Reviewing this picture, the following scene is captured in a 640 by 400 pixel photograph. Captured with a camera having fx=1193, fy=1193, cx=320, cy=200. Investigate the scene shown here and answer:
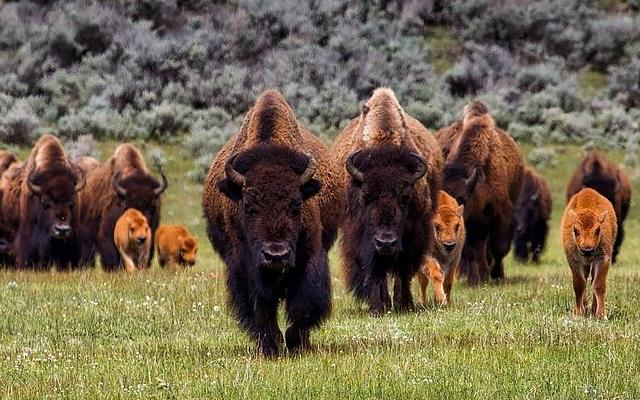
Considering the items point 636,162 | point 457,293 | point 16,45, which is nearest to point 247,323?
point 457,293

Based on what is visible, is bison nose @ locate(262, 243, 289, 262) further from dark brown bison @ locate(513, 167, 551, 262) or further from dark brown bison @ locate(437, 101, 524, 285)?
dark brown bison @ locate(513, 167, 551, 262)

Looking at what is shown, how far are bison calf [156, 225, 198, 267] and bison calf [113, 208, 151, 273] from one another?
141 centimetres

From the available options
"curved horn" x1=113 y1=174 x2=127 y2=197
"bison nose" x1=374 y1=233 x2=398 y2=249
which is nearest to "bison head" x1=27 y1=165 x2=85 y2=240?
"curved horn" x1=113 y1=174 x2=127 y2=197

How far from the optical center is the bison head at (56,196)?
17.8 meters

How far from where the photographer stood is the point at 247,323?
9.30 m

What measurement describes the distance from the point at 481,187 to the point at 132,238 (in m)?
5.30

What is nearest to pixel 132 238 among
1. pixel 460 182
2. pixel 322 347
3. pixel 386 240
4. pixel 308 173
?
pixel 460 182

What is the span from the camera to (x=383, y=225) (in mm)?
11312

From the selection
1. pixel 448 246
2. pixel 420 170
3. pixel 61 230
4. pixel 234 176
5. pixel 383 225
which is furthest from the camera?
pixel 61 230

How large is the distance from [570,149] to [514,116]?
10.2ft

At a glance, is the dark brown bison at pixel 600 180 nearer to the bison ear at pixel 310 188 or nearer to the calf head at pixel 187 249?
the calf head at pixel 187 249

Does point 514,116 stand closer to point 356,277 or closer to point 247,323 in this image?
point 356,277

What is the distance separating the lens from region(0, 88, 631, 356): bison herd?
355 inches

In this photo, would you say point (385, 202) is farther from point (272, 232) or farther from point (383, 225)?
point (272, 232)
